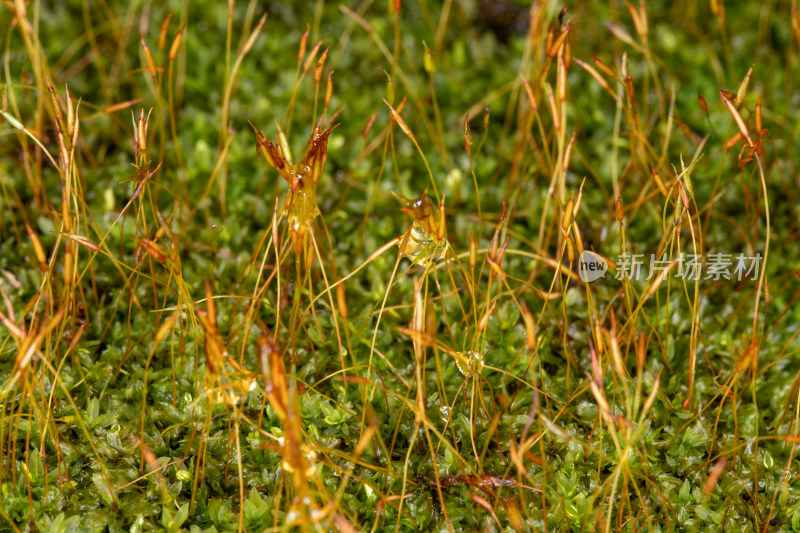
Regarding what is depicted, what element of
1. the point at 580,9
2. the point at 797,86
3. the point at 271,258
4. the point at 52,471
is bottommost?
the point at 52,471

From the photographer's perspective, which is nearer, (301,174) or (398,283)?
(301,174)

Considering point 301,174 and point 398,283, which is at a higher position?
point 301,174

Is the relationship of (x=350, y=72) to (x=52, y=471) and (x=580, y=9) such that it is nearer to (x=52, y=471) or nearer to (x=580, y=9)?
(x=580, y=9)

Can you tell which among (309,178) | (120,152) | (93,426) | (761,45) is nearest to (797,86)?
(761,45)

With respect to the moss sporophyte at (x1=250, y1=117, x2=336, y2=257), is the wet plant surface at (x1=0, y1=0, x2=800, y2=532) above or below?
below

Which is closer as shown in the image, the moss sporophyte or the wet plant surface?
the moss sporophyte

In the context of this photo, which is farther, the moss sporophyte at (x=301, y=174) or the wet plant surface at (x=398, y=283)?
the wet plant surface at (x=398, y=283)

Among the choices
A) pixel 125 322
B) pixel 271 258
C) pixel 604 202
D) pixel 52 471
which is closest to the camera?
pixel 52 471

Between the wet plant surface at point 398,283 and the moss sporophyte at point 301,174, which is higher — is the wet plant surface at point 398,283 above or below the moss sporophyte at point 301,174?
below
